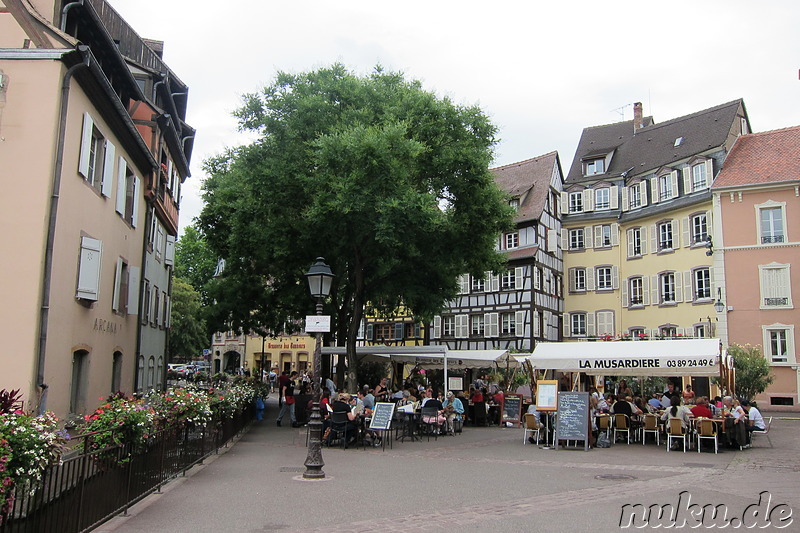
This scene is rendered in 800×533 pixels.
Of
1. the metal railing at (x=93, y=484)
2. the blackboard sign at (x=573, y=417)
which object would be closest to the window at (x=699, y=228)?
the blackboard sign at (x=573, y=417)

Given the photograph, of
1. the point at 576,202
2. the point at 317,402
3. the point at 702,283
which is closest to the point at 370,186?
the point at 317,402

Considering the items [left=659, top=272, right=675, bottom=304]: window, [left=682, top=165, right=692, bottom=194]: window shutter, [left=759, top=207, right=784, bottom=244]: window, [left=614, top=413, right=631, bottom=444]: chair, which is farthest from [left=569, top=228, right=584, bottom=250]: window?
[left=614, top=413, right=631, bottom=444]: chair

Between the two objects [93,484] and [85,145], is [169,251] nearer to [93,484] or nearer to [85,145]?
[85,145]

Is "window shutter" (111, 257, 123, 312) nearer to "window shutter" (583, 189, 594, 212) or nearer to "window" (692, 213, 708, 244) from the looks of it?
"window" (692, 213, 708, 244)

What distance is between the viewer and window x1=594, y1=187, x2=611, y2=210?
44031mm

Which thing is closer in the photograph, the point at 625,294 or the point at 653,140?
the point at 625,294

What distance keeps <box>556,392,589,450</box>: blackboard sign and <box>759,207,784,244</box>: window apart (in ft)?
74.6

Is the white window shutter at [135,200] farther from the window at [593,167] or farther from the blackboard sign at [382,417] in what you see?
the window at [593,167]

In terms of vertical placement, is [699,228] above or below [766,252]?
above

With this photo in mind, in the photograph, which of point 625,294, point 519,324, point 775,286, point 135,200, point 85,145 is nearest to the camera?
point 85,145

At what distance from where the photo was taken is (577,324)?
43.8 metres

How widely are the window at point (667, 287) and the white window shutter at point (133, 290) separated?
96.1 feet

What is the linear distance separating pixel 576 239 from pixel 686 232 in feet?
25.8

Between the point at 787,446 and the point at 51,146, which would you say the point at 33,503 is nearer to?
the point at 51,146
